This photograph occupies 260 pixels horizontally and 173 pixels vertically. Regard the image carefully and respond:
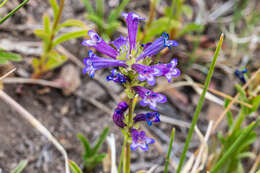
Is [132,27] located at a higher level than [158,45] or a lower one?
higher

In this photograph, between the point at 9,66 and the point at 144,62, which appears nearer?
the point at 144,62

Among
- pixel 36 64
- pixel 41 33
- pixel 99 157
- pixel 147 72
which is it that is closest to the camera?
pixel 147 72

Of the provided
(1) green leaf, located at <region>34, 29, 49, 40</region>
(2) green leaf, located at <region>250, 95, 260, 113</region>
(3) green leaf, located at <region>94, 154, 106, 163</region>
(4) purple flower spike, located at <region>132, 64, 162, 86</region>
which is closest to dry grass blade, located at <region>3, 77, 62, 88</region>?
(1) green leaf, located at <region>34, 29, 49, 40</region>

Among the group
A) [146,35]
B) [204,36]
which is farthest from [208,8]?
[146,35]

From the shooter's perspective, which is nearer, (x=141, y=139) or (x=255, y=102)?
(x=141, y=139)

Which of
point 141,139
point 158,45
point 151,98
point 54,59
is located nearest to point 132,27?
point 158,45

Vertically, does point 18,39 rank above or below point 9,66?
above

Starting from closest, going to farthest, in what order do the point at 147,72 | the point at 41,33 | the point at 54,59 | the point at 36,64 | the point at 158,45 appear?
1. the point at 147,72
2. the point at 158,45
3. the point at 41,33
4. the point at 54,59
5. the point at 36,64

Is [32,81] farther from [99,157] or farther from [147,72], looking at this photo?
[147,72]

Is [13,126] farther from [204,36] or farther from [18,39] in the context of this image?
[204,36]
